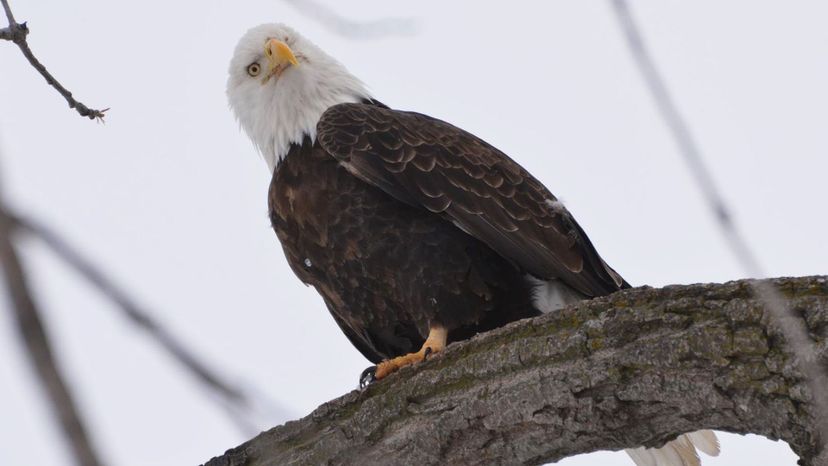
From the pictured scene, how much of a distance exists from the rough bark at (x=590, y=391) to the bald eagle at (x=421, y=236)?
73 cm

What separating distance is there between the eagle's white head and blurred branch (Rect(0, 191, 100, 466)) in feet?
13.4

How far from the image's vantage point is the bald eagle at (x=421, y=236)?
14.4 ft

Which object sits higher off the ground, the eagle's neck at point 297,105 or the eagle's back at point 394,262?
the eagle's neck at point 297,105

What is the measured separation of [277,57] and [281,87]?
6.2 inches

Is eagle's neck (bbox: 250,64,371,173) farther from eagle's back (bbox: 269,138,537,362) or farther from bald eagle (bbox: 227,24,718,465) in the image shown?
eagle's back (bbox: 269,138,537,362)

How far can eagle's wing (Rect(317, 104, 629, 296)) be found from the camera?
175 inches

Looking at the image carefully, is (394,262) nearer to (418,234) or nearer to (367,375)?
(418,234)

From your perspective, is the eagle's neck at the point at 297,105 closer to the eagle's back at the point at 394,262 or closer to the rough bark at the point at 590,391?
the eagle's back at the point at 394,262

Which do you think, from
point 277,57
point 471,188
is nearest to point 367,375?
point 471,188

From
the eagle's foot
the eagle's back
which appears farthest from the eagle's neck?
the eagle's foot

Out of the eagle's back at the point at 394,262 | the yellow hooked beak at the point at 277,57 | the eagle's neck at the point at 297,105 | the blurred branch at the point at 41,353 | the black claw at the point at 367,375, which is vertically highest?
the yellow hooked beak at the point at 277,57

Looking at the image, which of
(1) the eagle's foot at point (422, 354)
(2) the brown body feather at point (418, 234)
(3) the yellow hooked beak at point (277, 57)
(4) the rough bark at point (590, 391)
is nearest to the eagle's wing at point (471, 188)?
(2) the brown body feather at point (418, 234)

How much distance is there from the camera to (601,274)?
455cm

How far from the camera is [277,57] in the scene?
536 cm
